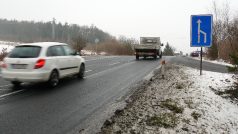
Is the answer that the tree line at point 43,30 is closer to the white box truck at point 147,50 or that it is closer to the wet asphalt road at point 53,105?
the white box truck at point 147,50

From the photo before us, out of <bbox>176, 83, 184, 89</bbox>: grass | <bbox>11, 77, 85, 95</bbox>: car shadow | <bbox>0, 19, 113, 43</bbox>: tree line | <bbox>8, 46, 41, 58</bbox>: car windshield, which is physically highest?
<bbox>0, 19, 113, 43</bbox>: tree line

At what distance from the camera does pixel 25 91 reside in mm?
10695

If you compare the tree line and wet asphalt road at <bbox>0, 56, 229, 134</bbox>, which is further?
the tree line

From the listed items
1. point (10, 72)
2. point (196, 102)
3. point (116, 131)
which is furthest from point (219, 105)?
point (10, 72)

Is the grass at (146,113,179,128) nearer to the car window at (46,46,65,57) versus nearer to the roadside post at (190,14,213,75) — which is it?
the car window at (46,46,65,57)

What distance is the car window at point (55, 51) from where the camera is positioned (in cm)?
1165

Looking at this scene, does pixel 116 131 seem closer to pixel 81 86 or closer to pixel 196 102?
pixel 196 102

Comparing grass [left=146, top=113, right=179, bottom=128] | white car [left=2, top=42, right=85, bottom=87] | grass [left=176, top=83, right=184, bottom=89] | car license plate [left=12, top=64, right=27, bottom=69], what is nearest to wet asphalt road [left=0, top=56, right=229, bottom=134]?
white car [left=2, top=42, right=85, bottom=87]

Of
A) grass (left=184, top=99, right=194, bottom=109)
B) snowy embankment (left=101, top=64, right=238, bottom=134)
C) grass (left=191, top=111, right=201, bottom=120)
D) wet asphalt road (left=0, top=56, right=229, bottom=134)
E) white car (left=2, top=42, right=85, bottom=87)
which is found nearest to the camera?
snowy embankment (left=101, top=64, right=238, bottom=134)

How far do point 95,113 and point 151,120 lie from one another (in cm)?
163

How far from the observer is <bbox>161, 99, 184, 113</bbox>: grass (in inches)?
298

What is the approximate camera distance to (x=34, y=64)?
35.6ft

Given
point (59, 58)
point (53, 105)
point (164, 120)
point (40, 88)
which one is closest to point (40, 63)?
point (40, 88)

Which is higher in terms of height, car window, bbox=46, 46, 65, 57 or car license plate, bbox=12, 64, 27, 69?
car window, bbox=46, 46, 65, 57
